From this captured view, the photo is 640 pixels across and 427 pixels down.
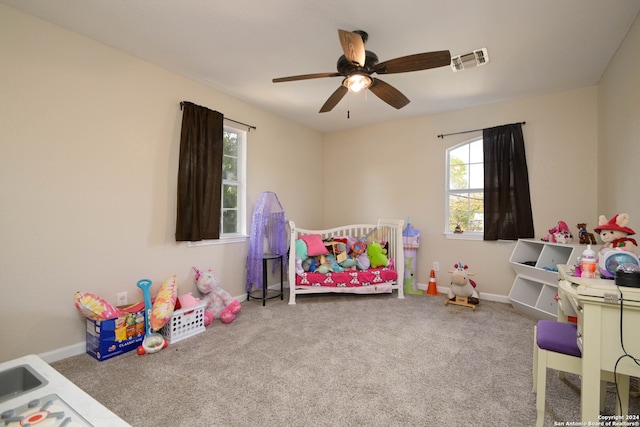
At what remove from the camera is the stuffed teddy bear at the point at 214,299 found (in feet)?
9.48

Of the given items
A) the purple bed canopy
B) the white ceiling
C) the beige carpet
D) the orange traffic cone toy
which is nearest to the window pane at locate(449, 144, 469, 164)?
the white ceiling

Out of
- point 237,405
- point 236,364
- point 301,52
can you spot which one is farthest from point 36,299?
point 301,52

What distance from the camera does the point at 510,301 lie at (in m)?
3.21

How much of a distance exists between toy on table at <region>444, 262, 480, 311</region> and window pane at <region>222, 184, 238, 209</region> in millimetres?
2743

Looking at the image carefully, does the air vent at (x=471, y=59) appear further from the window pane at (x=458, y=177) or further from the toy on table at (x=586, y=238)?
the toy on table at (x=586, y=238)

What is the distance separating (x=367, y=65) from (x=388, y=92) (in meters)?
0.33

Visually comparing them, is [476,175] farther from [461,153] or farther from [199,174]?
[199,174]

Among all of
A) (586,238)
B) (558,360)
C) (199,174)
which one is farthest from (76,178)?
(586,238)

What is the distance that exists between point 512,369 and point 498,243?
76.1 inches

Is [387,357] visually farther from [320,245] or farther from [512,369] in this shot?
[320,245]

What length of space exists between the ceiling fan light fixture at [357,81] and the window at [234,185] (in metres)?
1.79

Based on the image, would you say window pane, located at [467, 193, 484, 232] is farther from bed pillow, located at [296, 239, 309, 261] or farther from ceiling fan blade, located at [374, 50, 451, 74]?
ceiling fan blade, located at [374, 50, 451, 74]

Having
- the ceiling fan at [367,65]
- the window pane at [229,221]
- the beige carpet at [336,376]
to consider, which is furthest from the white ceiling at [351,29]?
the beige carpet at [336,376]

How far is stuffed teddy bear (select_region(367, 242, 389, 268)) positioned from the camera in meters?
3.65
